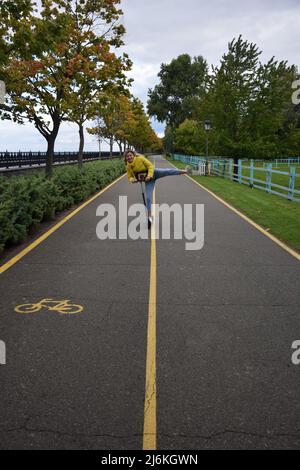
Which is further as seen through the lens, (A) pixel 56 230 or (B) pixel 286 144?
(B) pixel 286 144

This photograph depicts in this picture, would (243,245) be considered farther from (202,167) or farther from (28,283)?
(202,167)

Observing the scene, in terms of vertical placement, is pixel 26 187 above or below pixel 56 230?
above

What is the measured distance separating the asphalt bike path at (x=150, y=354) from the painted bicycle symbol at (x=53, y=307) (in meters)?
0.03

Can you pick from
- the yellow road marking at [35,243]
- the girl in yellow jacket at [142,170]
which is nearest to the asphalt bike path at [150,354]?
the yellow road marking at [35,243]

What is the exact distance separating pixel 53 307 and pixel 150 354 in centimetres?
177

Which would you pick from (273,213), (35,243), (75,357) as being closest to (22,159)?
(273,213)

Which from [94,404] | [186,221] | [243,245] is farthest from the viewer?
[186,221]

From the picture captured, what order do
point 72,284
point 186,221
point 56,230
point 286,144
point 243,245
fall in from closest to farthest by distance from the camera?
point 72,284 < point 243,245 < point 56,230 < point 186,221 < point 286,144

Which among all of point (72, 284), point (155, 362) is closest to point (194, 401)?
point (155, 362)

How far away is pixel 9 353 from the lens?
13.5ft

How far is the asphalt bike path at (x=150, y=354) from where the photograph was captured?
301 centimetres

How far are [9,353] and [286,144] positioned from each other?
1053 inches

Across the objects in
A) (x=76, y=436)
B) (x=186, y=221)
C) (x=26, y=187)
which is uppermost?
(x=26, y=187)

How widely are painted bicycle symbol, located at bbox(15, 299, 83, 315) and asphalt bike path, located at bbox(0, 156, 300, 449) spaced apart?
0.03 metres
